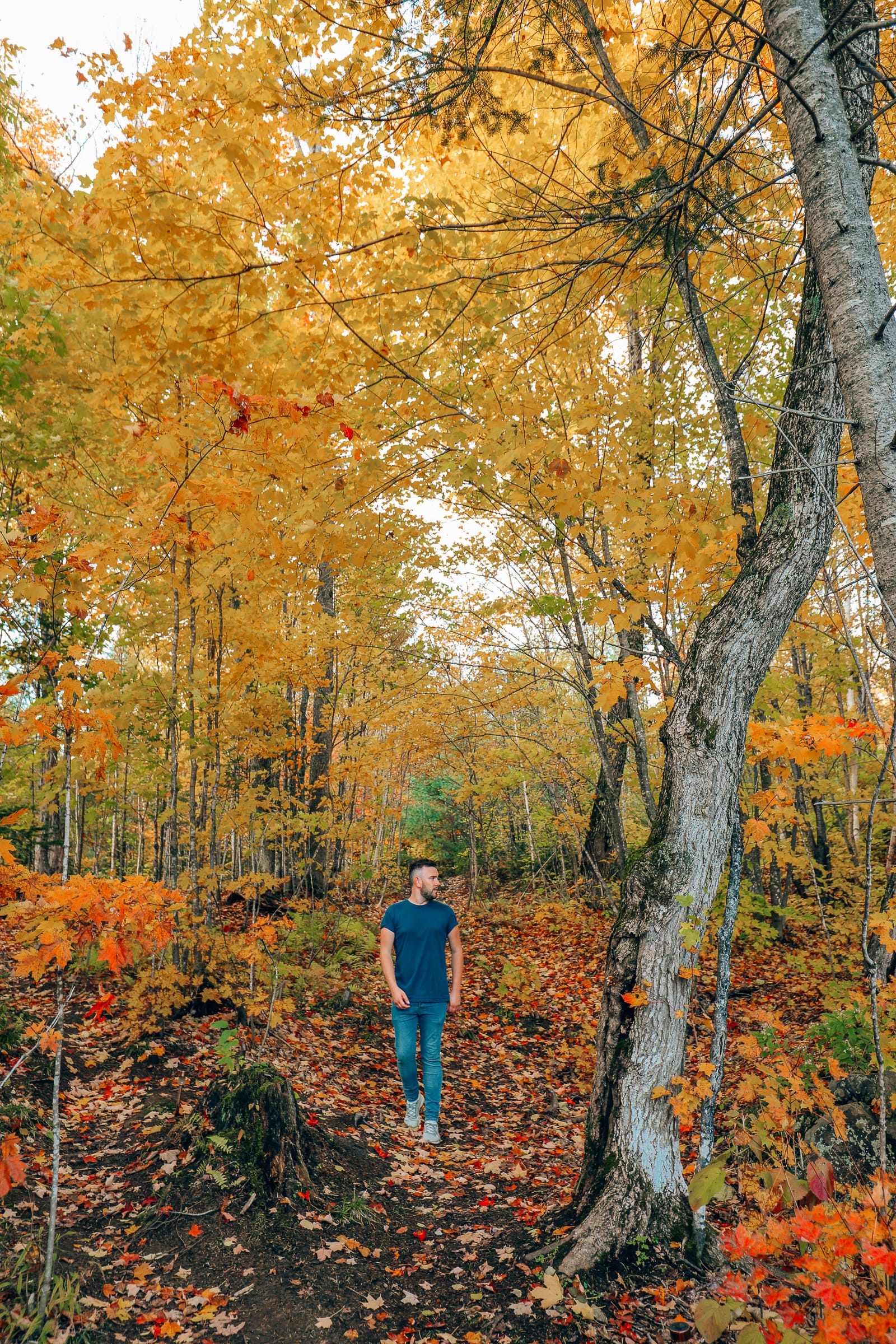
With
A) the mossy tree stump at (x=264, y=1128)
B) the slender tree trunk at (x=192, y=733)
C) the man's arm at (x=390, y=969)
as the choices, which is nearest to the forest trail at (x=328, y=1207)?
the mossy tree stump at (x=264, y=1128)

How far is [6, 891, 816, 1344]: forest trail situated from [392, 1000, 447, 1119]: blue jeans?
288 millimetres

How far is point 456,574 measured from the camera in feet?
26.6

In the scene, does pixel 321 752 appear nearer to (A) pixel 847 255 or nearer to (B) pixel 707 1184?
(B) pixel 707 1184

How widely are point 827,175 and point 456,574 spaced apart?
6.33 m

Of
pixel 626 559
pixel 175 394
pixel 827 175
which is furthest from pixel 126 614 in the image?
pixel 827 175

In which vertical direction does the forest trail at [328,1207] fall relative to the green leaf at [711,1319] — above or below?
below

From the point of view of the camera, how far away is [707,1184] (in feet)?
7.82

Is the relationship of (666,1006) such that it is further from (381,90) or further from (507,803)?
(507,803)

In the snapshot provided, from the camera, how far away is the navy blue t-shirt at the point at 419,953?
397 cm

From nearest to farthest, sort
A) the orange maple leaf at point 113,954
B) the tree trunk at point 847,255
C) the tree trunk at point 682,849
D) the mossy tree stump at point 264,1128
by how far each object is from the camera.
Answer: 1. the tree trunk at point 847,255
2. the orange maple leaf at point 113,954
3. the tree trunk at point 682,849
4. the mossy tree stump at point 264,1128

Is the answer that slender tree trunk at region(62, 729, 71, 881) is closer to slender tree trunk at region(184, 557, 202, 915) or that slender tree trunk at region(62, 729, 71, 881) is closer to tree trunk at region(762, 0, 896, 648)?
slender tree trunk at region(184, 557, 202, 915)

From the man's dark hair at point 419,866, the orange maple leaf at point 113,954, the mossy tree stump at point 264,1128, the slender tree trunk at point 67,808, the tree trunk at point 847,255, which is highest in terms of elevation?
the tree trunk at point 847,255

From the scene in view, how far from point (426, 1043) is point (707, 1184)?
1.99m

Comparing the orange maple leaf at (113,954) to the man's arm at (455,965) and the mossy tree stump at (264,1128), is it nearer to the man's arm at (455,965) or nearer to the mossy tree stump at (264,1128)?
the mossy tree stump at (264,1128)
